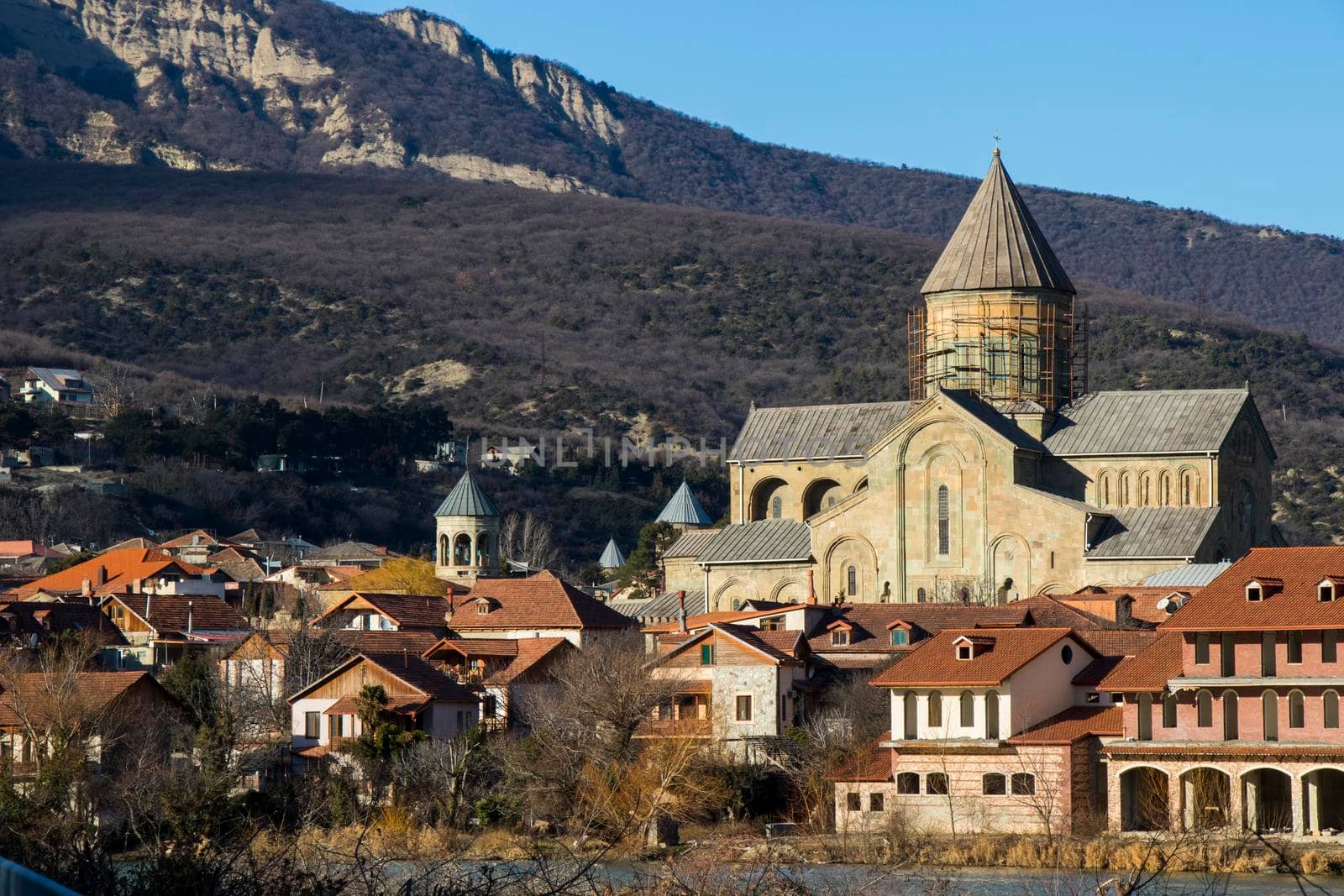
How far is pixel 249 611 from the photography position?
76.0 m

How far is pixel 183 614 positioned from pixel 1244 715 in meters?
34.2

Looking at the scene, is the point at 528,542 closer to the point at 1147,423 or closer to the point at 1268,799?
the point at 1147,423

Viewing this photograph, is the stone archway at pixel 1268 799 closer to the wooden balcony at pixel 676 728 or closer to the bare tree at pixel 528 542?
the wooden balcony at pixel 676 728

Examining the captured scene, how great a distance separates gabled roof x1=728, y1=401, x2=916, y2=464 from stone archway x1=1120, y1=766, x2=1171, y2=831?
31917 mm

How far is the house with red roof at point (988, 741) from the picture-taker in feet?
141

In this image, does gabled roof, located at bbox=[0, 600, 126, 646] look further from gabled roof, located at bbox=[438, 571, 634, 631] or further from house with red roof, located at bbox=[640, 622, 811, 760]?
house with red roof, located at bbox=[640, 622, 811, 760]

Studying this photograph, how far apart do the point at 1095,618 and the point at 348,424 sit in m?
79.3

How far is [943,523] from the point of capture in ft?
223

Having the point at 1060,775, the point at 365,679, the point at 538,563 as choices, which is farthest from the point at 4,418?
the point at 1060,775

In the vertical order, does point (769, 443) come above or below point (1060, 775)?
above

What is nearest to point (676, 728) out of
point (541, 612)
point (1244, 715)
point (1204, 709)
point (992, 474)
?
point (1204, 709)

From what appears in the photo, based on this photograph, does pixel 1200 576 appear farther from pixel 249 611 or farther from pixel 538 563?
pixel 538 563

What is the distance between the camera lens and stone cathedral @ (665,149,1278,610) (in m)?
66.8

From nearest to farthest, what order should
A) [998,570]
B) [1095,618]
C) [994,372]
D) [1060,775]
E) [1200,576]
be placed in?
[1060,775] < [1095,618] < [1200,576] < [998,570] < [994,372]
